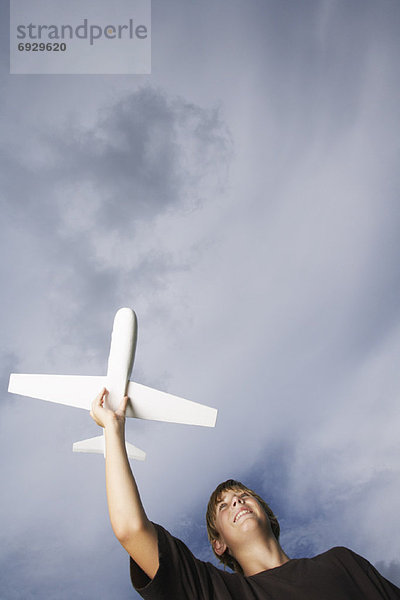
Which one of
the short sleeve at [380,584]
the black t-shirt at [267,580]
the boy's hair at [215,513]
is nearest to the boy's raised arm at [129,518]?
the black t-shirt at [267,580]

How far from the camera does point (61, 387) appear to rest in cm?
1338

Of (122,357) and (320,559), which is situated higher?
(122,357)

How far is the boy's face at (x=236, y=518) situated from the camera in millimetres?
7031

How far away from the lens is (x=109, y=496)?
17.3ft

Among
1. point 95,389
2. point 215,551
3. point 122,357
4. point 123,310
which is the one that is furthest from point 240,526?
point 123,310

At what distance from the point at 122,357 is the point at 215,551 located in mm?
5738

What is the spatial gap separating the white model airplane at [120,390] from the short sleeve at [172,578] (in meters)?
6.58

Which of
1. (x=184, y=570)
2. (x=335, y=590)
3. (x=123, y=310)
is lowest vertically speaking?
(x=335, y=590)

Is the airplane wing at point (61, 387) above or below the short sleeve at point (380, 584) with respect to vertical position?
above

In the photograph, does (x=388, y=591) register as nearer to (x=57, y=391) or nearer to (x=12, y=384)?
(x=57, y=391)

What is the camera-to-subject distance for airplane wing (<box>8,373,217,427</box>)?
12633 millimetres

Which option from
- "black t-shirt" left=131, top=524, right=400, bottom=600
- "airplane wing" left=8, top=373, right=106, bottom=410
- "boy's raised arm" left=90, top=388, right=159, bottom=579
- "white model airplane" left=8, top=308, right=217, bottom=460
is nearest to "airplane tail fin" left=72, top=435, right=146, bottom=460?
"white model airplane" left=8, top=308, right=217, bottom=460

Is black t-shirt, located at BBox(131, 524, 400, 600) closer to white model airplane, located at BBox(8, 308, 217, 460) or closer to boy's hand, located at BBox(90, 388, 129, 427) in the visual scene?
boy's hand, located at BBox(90, 388, 129, 427)

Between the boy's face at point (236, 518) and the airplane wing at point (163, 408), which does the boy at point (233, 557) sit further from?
the airplane wing at point (163, 408)
